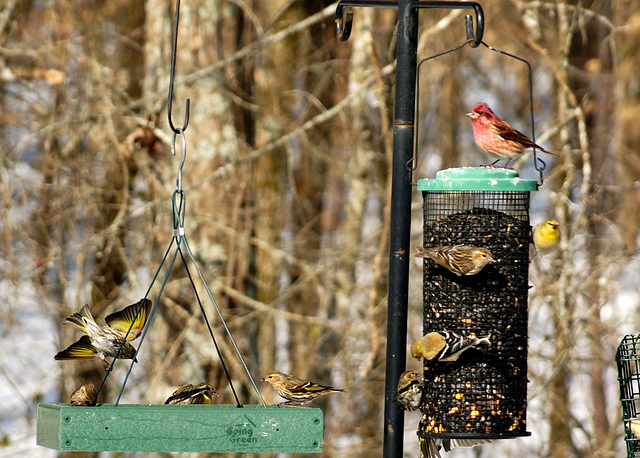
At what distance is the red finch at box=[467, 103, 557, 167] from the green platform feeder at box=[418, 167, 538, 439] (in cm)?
36

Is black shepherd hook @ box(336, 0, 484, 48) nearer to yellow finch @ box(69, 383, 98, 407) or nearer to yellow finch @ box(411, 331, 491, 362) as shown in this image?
yellow finch @ box(411, 331, 491, 362)

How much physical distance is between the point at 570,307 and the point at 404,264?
476 centimetres

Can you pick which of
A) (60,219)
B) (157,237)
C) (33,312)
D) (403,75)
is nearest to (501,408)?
(403,75)

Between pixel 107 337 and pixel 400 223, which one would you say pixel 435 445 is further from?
pixel 107 337

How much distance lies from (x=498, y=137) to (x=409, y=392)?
160 cm

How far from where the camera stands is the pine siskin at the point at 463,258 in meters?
4.91

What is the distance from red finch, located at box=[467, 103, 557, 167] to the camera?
5.46 metres

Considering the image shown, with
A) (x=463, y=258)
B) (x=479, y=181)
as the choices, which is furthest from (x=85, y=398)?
(x=479, y=181)

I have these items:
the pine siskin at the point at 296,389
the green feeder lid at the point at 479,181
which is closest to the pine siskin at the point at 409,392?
the green feeder lid at the point at 479,181

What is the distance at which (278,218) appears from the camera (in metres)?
9.87

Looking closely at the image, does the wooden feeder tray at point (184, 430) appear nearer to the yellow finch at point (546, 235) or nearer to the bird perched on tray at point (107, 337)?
the bird perched on tray at point (107, 337)

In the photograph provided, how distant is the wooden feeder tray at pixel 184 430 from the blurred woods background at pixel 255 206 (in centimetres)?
399

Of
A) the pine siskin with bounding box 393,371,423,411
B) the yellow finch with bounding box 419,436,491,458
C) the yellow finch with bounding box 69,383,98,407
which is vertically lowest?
the yellow finch with bounding box 419,436,491,458

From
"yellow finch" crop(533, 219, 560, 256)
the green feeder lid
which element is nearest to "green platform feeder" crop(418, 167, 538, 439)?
the green feeder lid
